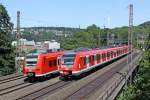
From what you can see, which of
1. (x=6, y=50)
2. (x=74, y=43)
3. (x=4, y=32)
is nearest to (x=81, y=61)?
(x=6, y=50)

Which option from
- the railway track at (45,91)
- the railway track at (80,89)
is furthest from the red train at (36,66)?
the railway track at (80,89)

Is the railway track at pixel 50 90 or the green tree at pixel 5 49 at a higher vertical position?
the green tree at pixel 5 49

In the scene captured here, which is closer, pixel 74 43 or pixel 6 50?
pixel 6 50

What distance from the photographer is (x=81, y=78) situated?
42.1 metres

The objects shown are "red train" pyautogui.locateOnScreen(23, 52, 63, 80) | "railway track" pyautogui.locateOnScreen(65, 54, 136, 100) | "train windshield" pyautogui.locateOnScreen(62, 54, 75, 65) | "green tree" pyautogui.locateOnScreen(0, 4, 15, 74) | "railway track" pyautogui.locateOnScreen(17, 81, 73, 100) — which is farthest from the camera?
"green tree" pyautogui.locateOnScreen(0, 4, 15, 74)

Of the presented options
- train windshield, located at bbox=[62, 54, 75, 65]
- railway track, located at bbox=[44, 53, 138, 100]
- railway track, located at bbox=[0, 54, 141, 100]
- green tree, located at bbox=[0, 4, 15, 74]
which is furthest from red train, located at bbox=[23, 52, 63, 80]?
green tree, located at bbox=[0, 4, 15, 74]

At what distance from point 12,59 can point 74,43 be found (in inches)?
2313

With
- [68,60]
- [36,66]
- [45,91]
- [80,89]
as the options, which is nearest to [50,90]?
[45,91]

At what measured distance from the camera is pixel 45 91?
106 feet

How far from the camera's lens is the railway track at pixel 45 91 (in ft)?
94.8

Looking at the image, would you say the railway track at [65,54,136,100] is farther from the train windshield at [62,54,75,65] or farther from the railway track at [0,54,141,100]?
the train windshield at [62,54,75,65]

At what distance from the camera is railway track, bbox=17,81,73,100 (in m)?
28.9

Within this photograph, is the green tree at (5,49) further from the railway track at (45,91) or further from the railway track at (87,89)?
the railway track at (87,89)

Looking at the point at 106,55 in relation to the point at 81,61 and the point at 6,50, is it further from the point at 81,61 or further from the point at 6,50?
the point at 81,61
